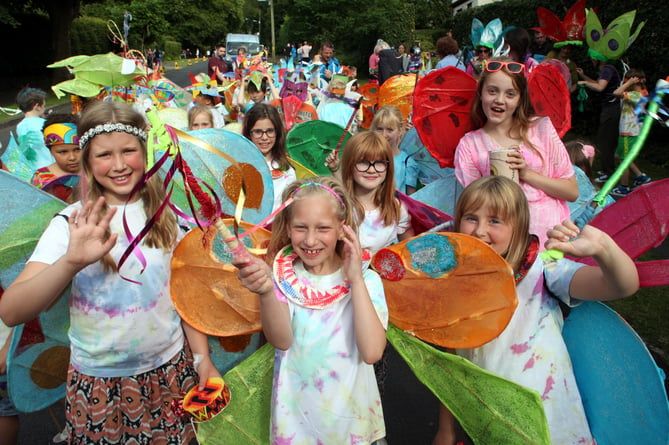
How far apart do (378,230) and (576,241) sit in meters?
1.17

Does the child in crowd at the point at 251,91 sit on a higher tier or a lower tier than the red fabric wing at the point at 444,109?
lower

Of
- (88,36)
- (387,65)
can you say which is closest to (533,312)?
(387,65)

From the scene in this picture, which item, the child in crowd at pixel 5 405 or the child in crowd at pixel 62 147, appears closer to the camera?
the child in crowd at pixel 5 405

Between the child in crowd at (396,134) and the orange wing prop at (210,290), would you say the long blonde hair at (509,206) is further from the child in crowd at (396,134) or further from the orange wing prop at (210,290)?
the child in crowd at (396,134)

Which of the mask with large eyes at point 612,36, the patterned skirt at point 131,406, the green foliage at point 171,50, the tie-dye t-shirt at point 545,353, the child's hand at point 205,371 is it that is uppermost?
the mask with large eyes at point 612,36

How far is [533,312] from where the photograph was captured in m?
1.78

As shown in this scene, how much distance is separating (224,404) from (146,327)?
0.40 metres

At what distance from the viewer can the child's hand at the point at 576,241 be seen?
1402mm

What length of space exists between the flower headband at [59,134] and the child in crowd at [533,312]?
96.0 inches

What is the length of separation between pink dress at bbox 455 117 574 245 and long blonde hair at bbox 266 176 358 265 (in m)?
0.85

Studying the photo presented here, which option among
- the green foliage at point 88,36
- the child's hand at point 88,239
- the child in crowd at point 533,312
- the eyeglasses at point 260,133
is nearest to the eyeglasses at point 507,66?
the child in crowd at point 533,312

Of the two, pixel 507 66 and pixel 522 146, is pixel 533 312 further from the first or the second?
pixel 507 66

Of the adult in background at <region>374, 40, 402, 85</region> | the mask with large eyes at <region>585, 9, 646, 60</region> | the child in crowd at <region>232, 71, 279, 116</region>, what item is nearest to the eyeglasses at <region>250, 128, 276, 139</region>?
the mask with large eyes at <region>585, 9, 646, 60</region>

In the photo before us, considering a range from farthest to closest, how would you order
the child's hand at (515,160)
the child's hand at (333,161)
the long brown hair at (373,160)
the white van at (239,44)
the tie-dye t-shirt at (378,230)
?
1. the white van at (239,44)
2. the child's hand at (333,161)
3. the long brown hair at (373,160)
4. the tie-dye t-shirt at (378,230)
5. the child's hand at (515,160)
